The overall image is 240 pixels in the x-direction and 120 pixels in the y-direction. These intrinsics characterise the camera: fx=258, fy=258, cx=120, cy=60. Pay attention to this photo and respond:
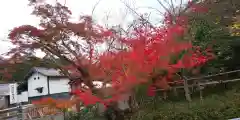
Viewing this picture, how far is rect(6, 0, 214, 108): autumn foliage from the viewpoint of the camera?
8646 mm

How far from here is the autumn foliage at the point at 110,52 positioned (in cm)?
865

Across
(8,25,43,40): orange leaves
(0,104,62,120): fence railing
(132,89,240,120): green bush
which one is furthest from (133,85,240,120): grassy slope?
(8,25,43,40): orange leaves

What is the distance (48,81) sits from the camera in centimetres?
2703

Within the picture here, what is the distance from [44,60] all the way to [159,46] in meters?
5.74

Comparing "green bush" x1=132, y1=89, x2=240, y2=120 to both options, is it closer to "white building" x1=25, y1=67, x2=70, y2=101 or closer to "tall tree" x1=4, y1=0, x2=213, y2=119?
"tall tree" x1=4, y1=0, x2=213, y2=119

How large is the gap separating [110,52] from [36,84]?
20.0m


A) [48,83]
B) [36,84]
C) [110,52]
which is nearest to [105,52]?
[110,52]

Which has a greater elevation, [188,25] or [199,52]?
[188,25]

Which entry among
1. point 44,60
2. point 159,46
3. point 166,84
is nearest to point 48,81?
point 44,60

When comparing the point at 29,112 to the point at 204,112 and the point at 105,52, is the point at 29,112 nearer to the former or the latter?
the point at 105,52

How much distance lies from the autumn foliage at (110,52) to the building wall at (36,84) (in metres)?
16.8

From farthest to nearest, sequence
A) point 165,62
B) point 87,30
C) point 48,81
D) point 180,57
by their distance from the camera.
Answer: point 48,81
point 87,30
point 180,57
point 165,62

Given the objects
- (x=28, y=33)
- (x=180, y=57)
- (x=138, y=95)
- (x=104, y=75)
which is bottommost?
(x=138, y=95)

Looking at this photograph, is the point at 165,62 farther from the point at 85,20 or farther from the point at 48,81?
the point at 48,81
